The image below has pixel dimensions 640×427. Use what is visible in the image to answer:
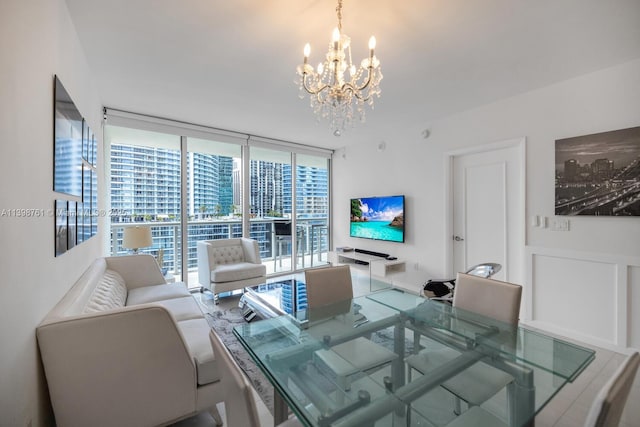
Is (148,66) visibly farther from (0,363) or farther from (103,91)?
(0,363)

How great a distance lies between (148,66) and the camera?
2418 mm

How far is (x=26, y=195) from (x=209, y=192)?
3.41m

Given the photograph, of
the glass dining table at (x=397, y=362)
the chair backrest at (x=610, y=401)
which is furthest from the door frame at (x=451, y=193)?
the chair backrest at (x=610, y=401)

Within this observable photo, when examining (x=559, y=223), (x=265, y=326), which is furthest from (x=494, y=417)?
(x=559, y=223)

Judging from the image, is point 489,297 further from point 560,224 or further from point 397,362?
point 560,224

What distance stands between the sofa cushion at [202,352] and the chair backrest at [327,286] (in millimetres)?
755

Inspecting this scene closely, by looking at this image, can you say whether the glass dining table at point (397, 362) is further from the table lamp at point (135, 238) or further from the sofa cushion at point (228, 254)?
the sofa cushion at point (228, 254)

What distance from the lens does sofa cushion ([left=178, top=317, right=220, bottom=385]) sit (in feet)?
5.04

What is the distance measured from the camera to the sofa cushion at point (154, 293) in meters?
2.51

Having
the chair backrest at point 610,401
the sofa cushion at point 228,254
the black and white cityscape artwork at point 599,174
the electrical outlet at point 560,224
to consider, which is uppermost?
the black and white cityscape artwork at point 599,174

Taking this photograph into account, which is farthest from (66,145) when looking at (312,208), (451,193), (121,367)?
(312,208)

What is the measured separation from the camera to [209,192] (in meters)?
4.48

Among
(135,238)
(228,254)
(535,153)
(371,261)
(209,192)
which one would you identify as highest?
(535,153)

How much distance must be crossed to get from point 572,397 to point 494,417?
1290 mm
